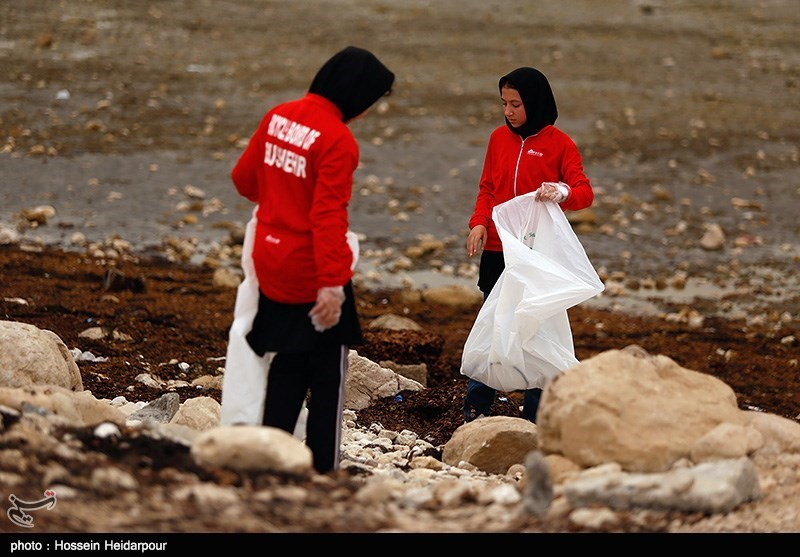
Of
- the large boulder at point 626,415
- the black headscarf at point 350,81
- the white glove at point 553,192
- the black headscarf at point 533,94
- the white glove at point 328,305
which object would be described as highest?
the black headscarf at point 350,81

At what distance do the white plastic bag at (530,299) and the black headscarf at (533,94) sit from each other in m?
0.37

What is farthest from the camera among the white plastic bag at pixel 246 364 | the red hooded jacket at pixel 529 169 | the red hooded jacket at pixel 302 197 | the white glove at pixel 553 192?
the red hooded jacket at pixel 529 169

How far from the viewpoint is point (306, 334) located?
4.46 m

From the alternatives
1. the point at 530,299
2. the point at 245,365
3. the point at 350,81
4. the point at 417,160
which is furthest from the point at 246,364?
the point at 417,160

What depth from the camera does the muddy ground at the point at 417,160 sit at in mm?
9055

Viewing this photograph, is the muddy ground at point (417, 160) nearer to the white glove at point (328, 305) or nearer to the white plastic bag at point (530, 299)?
the white plastic bag at point (530, 299)

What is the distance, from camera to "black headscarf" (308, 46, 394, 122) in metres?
4.38

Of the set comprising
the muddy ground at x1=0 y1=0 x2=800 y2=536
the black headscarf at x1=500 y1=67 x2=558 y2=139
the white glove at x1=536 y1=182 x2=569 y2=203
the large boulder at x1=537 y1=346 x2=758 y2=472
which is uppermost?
the black headscarf at x1=500 y1=67 x2=558 y2=139

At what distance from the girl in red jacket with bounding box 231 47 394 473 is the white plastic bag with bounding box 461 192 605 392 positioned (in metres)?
1.48

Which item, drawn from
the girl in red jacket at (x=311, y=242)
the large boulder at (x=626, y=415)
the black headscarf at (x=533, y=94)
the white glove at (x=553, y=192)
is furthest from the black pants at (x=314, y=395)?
the black headscarf at (x=533, y=94)

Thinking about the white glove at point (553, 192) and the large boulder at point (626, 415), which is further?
the white glove at point (553, 192)

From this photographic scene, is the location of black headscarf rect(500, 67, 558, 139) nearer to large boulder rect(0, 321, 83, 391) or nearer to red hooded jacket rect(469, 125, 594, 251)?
red hooded jacket rect(469, 125, 594, 251)

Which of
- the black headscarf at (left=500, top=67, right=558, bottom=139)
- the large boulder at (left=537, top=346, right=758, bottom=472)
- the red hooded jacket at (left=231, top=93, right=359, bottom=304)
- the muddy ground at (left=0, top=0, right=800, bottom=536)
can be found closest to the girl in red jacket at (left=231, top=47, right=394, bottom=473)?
the red hooded jacket at (left=231, top=93, right=359, bottom=304)
